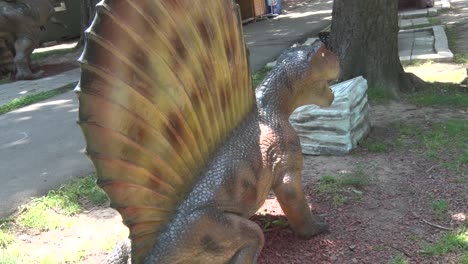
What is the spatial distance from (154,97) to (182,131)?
0.25m

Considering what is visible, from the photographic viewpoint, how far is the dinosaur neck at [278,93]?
10.2ft

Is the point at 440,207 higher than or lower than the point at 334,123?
lower

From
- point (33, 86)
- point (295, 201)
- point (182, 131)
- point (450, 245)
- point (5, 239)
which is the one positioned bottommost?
point (33, 86)

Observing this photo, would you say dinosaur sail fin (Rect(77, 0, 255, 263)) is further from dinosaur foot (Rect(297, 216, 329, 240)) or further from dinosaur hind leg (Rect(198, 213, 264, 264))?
dinosaur foot (Rect(297, 216, 329, 240))

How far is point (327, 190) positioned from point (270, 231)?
0.89m

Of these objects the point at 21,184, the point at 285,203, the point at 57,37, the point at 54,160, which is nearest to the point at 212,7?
the point at 285,203

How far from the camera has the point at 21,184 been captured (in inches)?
204

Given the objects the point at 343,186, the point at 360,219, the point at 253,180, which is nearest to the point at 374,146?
the point at 343,186

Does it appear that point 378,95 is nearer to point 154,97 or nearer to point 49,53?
point 154,97

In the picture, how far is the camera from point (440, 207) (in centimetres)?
385

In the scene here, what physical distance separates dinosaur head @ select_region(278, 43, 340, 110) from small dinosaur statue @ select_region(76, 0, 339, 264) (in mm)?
255

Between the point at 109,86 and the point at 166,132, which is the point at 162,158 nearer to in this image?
the point at 166,132

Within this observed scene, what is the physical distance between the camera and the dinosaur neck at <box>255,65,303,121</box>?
3.12m

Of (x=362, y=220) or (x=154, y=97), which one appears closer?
(x=154, y=97)
